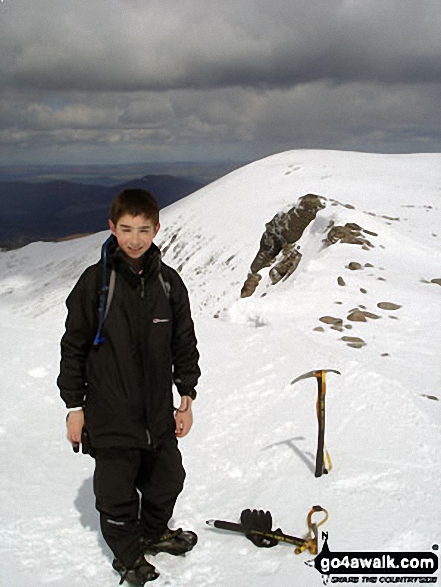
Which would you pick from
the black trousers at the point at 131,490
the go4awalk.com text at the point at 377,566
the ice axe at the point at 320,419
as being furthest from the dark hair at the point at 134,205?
the go4awalk.com text at the point at 377,566

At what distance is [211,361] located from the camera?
1015 cm

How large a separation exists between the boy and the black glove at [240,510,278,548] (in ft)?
2.96

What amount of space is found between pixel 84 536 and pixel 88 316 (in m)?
2.43

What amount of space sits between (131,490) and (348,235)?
62.4ft

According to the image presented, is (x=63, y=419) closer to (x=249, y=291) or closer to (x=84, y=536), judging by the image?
(x=84, y=536)

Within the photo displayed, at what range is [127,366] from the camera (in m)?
3.88

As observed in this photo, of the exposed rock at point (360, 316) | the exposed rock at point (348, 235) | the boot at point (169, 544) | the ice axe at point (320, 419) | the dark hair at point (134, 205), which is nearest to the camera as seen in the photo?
the dark hair at point (134, 205)

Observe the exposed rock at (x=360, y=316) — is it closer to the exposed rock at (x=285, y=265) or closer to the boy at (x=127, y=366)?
the exposed rock at (x=285, y=265)

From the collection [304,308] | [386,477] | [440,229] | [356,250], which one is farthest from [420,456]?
[440,229]

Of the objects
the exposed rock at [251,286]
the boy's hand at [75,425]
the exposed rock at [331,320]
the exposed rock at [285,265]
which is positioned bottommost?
the exposed rock at [251,286]

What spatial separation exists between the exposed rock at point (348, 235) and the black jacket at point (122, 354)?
701 inches

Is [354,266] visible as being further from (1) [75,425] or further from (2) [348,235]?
(1) [75,425]

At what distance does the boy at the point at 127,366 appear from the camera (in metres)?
3.79

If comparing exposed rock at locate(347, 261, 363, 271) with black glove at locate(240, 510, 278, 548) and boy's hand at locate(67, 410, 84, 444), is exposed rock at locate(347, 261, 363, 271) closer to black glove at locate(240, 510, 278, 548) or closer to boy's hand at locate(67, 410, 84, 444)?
black glove at locate(240, 510, 278, 548)
